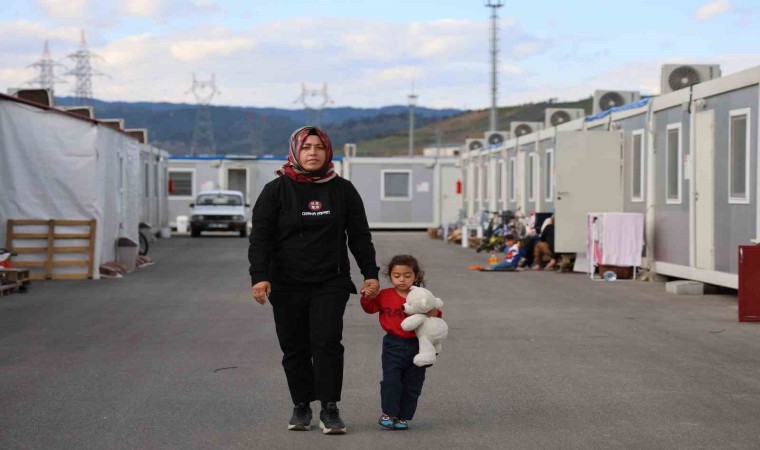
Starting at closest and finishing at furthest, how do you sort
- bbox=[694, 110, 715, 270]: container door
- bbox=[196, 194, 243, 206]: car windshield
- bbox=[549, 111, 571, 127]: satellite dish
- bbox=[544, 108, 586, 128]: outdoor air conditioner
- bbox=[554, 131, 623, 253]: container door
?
bbox=[694, 110, 715, 270]: container door
bbox=[554, 131, 623, 253]: container door
bbox=[544, 108, 586, 128]: outdoor air conditioner
bbox=[549, 111, 571, 127]: satellite dish
bbox=[196, 194, 243, 206]: car windshield

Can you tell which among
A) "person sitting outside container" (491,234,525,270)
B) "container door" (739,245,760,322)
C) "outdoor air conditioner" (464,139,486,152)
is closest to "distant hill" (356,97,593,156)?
"outdoor air conditioner" (464,139,486,152)

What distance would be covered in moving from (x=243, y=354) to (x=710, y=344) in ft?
14.0

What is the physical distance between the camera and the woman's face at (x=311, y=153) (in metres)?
6.99

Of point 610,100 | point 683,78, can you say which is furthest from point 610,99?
point 683,78

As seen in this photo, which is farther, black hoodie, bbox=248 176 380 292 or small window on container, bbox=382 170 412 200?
small window on container, bbox=382 170 412 200

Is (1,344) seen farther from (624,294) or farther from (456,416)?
(624,294)

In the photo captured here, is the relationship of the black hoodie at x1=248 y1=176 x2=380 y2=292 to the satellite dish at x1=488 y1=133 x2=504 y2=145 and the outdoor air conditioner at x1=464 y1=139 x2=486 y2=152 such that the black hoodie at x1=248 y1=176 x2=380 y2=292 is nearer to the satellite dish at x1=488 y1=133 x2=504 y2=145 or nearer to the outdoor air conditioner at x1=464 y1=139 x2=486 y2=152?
the satellite dish at x1=488 y1=133 x2=504 y2=145

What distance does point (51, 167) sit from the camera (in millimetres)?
20391

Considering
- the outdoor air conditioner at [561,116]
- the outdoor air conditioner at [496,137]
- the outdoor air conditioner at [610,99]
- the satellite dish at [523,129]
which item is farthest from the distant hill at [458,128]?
the outdoor air conditioner at [610,99]

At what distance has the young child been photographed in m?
7.09

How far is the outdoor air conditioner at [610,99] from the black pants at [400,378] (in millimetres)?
19341

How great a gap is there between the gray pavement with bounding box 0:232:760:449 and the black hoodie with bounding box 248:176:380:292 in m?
0.93

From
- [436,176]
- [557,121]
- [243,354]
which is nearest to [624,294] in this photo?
[243,354]

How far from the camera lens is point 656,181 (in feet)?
65.7
